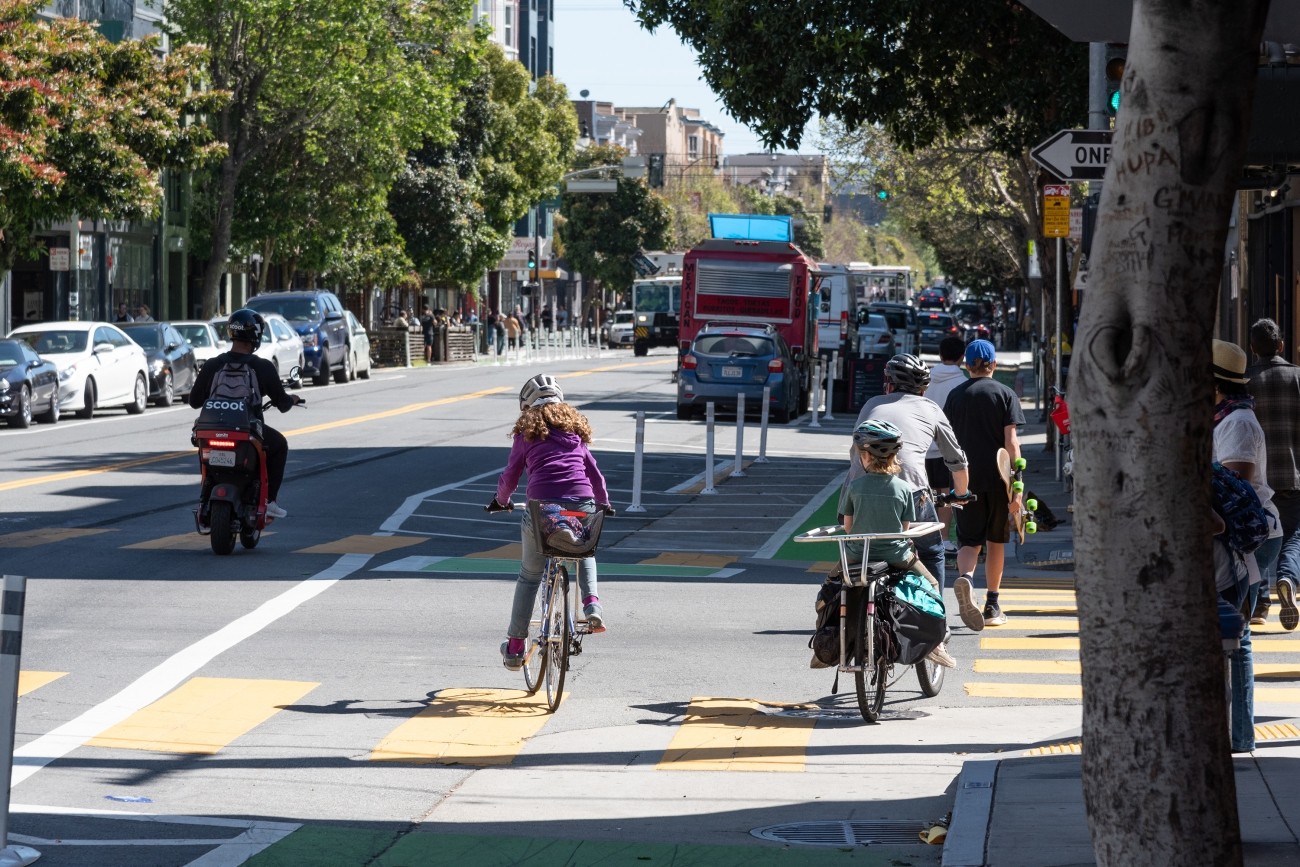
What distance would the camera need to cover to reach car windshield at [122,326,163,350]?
38.4 m

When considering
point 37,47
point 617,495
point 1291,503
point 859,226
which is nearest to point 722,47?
A: point 617,495

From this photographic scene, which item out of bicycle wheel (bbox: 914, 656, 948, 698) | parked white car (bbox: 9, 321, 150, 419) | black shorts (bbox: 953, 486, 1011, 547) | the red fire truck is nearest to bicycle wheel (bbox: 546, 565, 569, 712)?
bicycle wheel (bbox: 914, 656, 948, 698)

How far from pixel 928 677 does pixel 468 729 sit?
8.58ft

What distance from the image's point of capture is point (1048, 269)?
32.2 m

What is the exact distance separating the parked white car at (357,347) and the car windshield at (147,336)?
9251 millimetres

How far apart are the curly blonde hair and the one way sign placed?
194 inches

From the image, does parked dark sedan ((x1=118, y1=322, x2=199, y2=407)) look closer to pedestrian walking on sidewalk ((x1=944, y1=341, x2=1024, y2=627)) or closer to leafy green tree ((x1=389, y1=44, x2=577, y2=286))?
leafy green tree ((x1=389, y1=44, x2=577, y2=286))

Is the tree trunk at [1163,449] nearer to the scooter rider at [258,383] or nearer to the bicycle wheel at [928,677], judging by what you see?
the bicycle wheel at [928,677]

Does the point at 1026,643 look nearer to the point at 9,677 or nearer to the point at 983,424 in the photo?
the point at 983,424

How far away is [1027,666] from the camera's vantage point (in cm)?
1173

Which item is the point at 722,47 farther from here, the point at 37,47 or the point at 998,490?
the point at 37,47

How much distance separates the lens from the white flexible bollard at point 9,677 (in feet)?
22.4

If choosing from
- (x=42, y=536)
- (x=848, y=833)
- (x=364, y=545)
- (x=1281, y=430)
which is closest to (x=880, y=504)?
(x=848, y=833)

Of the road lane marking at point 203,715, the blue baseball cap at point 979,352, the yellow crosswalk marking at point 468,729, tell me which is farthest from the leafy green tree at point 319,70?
the yellow crosswalk marking at point 468,729
